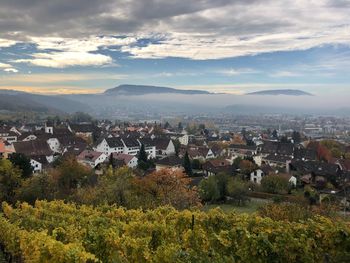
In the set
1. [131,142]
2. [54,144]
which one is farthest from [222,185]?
[54,144]

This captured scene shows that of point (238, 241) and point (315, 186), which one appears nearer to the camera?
point (238, 241)

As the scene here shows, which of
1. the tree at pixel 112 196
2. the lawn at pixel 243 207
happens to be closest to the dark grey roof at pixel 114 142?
the lawn at pixel 243 207

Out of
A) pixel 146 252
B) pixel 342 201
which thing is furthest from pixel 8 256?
pixel 342 201

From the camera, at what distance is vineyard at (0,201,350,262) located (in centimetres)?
1288

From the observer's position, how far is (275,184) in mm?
45219

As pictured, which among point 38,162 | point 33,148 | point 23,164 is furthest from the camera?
point 33,148

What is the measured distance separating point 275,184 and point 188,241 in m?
31.8

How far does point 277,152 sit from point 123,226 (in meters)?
61.8

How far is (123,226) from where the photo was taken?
1684cm

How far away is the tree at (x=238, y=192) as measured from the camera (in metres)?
41.8

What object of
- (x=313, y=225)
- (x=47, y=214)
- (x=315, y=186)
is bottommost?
(x=315, y=186)

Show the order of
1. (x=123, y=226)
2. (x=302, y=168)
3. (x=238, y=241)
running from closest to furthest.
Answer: (x=238, y=241) < (x=123, y=226) < (x=302, y=168)

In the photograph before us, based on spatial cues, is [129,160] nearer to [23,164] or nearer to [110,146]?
[110,146]

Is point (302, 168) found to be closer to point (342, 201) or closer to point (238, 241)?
point (342, 201)
